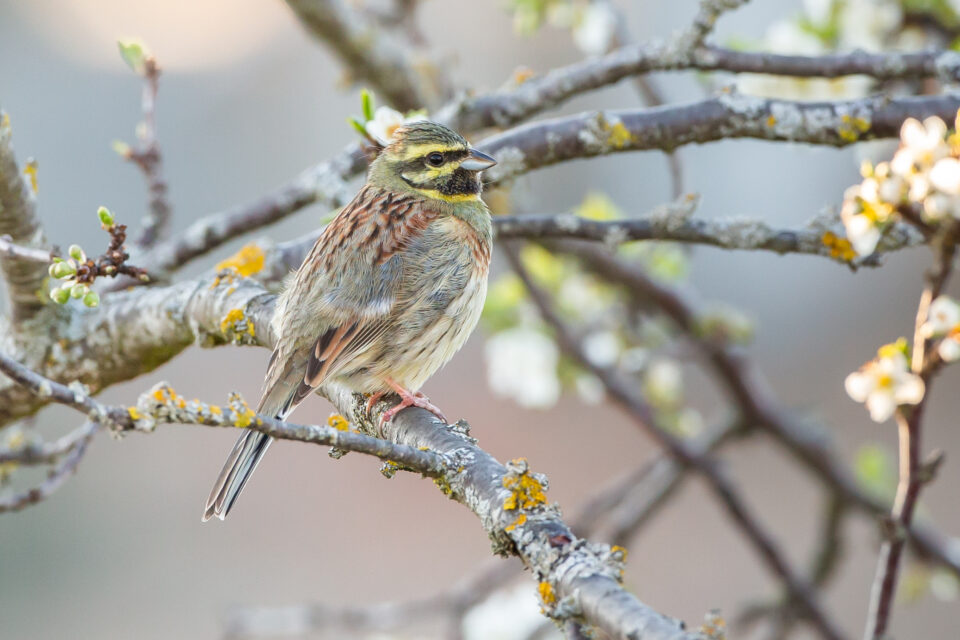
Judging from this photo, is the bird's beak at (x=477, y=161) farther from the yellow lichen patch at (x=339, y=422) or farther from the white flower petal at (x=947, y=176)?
the white flower petal at (x=947, y=176)

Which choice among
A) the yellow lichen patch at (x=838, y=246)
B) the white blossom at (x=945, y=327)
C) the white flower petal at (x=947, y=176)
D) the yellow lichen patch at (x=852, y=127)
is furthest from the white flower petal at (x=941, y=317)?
the yellow lichen patch at (x=852, y=127)

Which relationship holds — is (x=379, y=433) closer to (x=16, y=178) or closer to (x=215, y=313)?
(x=215, y=313)

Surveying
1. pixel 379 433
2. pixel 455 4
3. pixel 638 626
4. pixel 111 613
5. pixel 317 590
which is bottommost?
pixel 638 626

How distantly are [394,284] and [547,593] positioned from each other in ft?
5.80

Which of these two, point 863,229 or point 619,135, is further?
point 619,135

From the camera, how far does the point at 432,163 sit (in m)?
3.68

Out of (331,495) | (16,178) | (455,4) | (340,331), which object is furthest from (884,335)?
(16,178)

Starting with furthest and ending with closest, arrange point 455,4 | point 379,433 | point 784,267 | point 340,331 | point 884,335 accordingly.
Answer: point 455,4, point 784,267, point 884,335, point 340,331, point 379,433

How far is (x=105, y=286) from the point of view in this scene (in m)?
3.32

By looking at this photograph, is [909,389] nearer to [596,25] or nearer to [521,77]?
[521,77]

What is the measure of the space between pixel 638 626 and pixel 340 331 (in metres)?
1.90

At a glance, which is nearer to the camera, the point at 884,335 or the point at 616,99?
the point at 884,335

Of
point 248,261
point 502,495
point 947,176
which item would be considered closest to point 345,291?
point 248,261

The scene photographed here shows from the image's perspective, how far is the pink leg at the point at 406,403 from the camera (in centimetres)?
276
